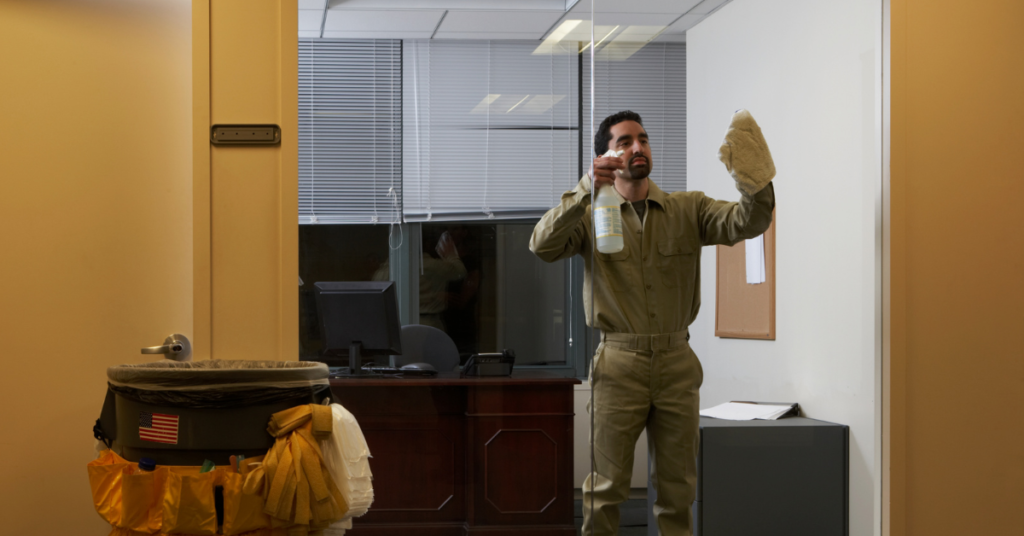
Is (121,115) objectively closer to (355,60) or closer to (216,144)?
(216,144)

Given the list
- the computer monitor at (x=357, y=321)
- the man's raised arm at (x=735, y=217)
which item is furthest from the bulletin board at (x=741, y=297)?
the computer monitor at (x=357, y=321)

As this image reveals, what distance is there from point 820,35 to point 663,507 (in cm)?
191

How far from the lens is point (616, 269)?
7.14 feet

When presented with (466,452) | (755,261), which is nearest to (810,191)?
(755,261)

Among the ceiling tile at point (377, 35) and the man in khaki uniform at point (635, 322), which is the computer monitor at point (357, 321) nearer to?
the man in khaki uniform at point (635, 322)

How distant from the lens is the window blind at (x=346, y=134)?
2.07 m

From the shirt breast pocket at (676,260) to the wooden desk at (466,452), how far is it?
45 cm

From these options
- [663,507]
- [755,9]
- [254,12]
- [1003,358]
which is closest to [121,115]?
[254,12]

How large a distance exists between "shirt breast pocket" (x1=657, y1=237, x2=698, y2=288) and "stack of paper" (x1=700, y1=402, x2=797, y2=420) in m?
0.55

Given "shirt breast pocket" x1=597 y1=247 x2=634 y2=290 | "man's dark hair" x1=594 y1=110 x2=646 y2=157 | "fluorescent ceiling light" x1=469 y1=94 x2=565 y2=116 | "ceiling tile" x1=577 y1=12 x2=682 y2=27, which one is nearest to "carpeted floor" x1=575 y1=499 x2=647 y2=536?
"shirt breast pocket" x1=597 y1=247 x2=634 y2=290

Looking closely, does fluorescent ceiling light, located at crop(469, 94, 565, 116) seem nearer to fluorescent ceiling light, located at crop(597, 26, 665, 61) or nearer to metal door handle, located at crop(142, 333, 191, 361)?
fluorescent ceiling light, located at crop(597, 26, 665, 61)

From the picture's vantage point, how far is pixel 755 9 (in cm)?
282

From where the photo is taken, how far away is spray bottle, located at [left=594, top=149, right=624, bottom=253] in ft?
7.06

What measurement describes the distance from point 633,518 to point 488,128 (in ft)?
3.99
